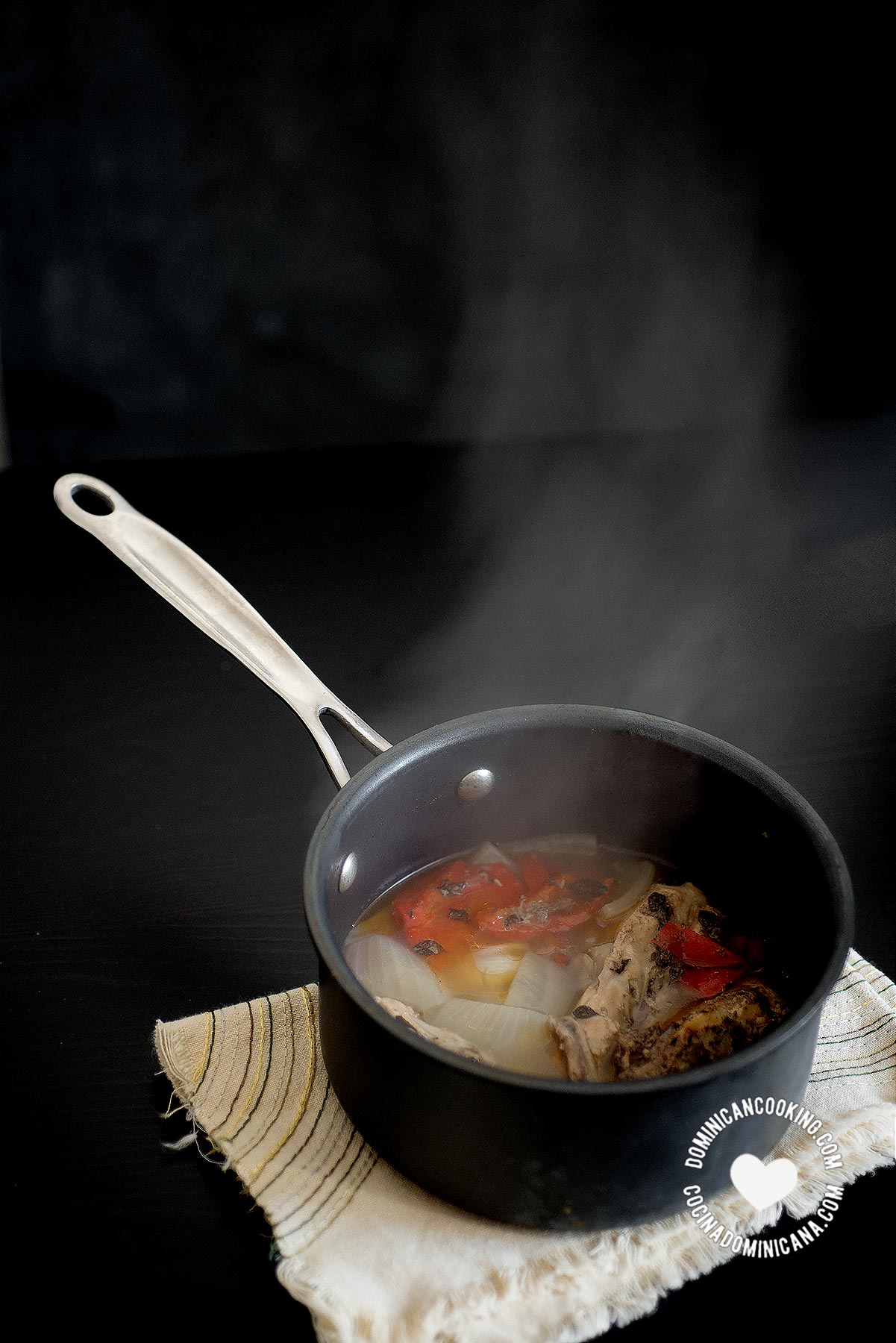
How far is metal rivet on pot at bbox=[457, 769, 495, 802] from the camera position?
3.70 feet

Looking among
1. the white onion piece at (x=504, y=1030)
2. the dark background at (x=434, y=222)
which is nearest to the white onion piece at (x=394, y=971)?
the white onion piece at (x=504, y=1030)

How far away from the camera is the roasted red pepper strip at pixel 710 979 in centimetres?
102

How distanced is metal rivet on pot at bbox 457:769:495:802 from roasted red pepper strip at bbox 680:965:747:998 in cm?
25

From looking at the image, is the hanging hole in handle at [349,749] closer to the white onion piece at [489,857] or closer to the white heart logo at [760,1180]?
A: the white onion piece at [489,857]

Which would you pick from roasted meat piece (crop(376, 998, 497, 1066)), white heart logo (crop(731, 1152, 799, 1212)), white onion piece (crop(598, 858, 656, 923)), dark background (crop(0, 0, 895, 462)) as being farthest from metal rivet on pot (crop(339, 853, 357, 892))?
dark background (crop(0, 0, 895, 462))

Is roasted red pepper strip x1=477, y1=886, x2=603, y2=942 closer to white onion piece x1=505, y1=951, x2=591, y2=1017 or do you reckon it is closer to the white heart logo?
white onion piece x1=505, y1=951, x2=591, y2=1017

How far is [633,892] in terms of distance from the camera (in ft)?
3.78

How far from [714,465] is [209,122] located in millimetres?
1149

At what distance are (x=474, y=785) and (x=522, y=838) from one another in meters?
0.10

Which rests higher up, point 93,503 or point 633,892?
point 633,892

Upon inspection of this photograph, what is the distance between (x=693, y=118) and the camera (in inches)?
94.2

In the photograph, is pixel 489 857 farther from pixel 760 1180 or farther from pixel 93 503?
pixel 93 503

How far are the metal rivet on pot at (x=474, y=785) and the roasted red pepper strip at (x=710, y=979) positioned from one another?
0.25m

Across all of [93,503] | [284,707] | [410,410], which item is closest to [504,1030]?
[284,707]
